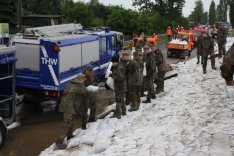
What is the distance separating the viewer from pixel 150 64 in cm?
1220

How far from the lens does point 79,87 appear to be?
9.21 meters

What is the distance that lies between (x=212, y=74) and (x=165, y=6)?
52.5 metres

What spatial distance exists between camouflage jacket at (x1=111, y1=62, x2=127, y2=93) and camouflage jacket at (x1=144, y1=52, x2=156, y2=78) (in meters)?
1.87

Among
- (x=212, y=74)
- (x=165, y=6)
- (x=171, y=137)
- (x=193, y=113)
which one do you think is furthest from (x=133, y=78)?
(x=165, y=6)

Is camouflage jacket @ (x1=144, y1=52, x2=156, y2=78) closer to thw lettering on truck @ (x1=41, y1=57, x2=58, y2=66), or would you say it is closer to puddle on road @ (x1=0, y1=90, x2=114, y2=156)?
puddle on road @ (x1=0, y1=90, x2=114, y2=156)

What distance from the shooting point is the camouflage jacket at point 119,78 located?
1041 centimetres

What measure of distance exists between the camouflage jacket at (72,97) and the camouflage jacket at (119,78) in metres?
1.27

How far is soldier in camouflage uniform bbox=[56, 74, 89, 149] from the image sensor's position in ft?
29.7

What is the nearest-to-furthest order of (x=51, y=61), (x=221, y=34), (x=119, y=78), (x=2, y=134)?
(x=2, y=134) → (x=119, y=78) → (x=51, y=61) → (x=221, y=34)

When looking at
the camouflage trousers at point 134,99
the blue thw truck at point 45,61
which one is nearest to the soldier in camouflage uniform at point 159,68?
the camouflage trousers at point 134,99

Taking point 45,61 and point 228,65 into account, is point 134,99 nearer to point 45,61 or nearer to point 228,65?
point 45,61

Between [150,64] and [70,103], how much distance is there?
3871 millimetres

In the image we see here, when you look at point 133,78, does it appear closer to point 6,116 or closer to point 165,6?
point 6,116

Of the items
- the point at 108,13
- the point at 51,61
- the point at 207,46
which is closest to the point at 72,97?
the point at 51,61
